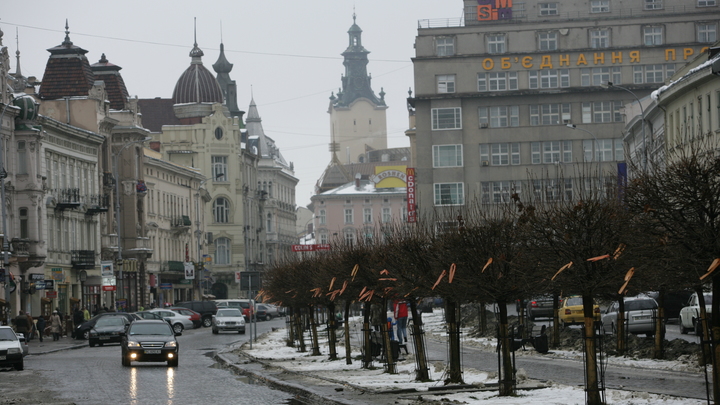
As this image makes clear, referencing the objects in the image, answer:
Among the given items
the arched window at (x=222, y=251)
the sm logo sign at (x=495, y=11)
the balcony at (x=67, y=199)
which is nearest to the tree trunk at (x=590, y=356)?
the balcony at (x=67, y=199)

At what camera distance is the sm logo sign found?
9638 centimetres

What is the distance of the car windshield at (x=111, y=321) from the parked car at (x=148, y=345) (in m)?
17.3

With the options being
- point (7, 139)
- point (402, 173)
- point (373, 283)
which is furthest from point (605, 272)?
point (402, 173)

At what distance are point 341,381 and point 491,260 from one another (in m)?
6.26

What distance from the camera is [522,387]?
21625 millimetres

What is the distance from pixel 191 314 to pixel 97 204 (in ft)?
32.2

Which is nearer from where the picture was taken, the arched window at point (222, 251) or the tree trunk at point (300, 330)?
the tree trunk at point (300, 330)

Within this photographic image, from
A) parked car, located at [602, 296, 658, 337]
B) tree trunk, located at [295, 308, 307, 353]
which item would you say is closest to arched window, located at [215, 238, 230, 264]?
tree trunk, located at [295, 308, 307, 353]

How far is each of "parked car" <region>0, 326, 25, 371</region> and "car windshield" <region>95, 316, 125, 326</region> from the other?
18.1 meters

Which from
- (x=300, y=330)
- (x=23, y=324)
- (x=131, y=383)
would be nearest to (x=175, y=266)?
(x=23, y=324)

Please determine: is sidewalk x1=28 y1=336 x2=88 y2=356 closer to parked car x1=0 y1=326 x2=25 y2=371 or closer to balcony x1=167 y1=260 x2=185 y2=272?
parked car x1=0 y1=326 x2=25 y2=371

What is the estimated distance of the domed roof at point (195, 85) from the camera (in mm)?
135250

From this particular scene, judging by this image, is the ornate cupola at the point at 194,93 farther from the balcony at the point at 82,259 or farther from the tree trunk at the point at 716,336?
the tree trunk at the point at 716,336

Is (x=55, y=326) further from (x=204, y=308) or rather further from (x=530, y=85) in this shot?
(x=530, y=85)
